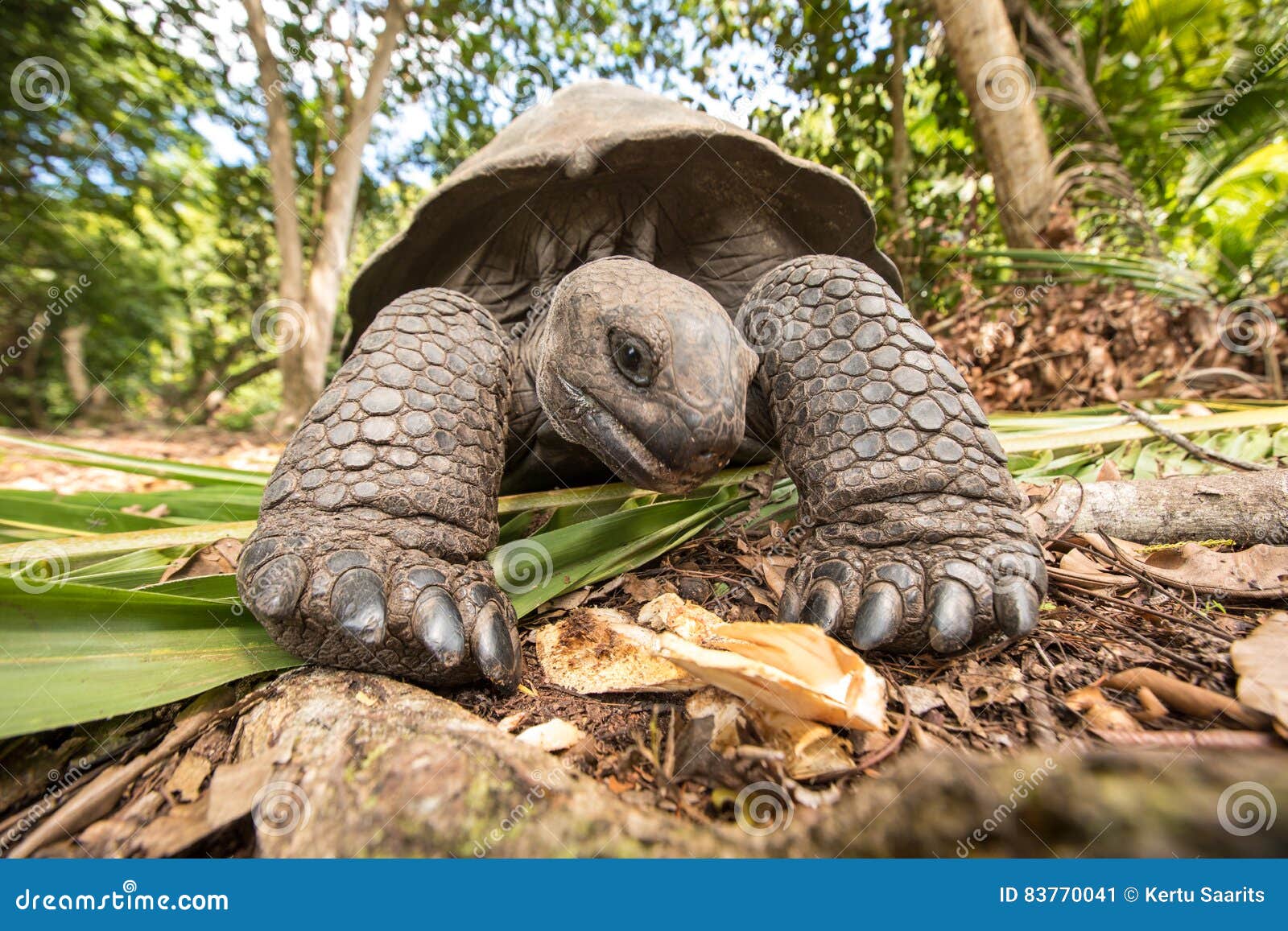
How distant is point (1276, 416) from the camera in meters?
2.54

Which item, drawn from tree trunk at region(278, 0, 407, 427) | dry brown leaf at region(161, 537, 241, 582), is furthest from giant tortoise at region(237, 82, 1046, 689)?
tree trunk at region(278, 0, 407, 427)

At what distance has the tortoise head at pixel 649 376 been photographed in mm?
1454

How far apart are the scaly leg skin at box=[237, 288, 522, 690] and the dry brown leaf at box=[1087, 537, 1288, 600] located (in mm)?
1522

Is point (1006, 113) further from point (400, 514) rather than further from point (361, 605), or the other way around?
point (361, 605)

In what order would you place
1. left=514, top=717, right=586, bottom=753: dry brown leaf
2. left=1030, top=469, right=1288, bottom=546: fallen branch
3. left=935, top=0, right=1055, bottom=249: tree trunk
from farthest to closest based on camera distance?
left=935, top=0, right=1055, bottom=249: tree trunk, left=1030, top=469, right=1288, bottom=546: fallen branch, left=514, top=717, right=586, bottom=753: dry brown leaf

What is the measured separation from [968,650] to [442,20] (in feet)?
Result: 31.7

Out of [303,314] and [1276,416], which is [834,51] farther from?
[303,314]

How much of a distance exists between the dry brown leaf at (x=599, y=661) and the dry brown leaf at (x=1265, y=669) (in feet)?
2.74

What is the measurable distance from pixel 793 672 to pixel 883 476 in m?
0.67

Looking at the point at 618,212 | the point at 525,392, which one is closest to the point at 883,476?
the point at 525,392

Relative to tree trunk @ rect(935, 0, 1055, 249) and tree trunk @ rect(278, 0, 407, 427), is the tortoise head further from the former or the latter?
tree trunk @ rect(278, 0, 407, 427)

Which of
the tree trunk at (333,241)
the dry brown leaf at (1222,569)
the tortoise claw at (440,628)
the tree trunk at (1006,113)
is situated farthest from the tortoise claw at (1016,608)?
the tree trunk at (333,241)

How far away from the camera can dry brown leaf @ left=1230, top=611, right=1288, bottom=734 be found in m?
0.92

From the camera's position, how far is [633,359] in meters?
1.54
